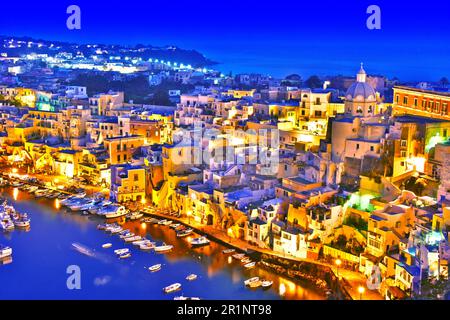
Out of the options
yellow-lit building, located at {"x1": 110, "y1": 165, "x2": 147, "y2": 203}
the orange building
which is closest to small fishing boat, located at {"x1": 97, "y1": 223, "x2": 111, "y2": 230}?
yellow-lit building, located at {"x1": 110, "y1": 165, "x2": 147, "y2": 203}

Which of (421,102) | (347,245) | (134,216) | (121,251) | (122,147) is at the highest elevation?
(421,102)

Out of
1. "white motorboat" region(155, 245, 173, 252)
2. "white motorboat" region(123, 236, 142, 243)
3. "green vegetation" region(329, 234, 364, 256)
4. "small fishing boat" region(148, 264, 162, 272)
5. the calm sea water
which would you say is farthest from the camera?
"white motorboat" region(123, 236, 142, 243)

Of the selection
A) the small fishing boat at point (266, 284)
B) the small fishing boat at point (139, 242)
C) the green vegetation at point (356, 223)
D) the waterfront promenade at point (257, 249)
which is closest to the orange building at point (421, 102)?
the green vegetation at point (356, 223)

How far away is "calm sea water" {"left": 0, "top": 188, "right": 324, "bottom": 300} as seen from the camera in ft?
20.3

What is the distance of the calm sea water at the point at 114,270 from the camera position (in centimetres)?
618

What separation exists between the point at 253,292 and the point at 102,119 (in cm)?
777

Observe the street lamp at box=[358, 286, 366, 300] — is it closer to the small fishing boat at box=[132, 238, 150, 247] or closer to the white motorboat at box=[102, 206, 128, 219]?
the small fishing boat at box=[132, 238, 150, 247]

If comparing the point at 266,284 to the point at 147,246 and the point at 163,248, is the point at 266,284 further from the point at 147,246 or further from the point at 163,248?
the point at 147,246

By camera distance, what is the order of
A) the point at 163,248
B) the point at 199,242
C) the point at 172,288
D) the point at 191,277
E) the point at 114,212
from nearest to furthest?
the point at 172,288 → the point at 191,277 → the point at 163,248 → the point at 199,242 → the point at 114,212

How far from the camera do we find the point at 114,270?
6.78 m

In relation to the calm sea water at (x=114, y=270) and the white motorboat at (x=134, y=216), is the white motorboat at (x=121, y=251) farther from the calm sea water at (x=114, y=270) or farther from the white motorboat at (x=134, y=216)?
the white motorboat at (x=134, y=216)

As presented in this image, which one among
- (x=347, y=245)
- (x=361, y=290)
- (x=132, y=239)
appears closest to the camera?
(x=361, y=290)

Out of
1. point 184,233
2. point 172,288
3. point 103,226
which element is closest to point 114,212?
point 103,226

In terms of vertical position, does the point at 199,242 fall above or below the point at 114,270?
above
